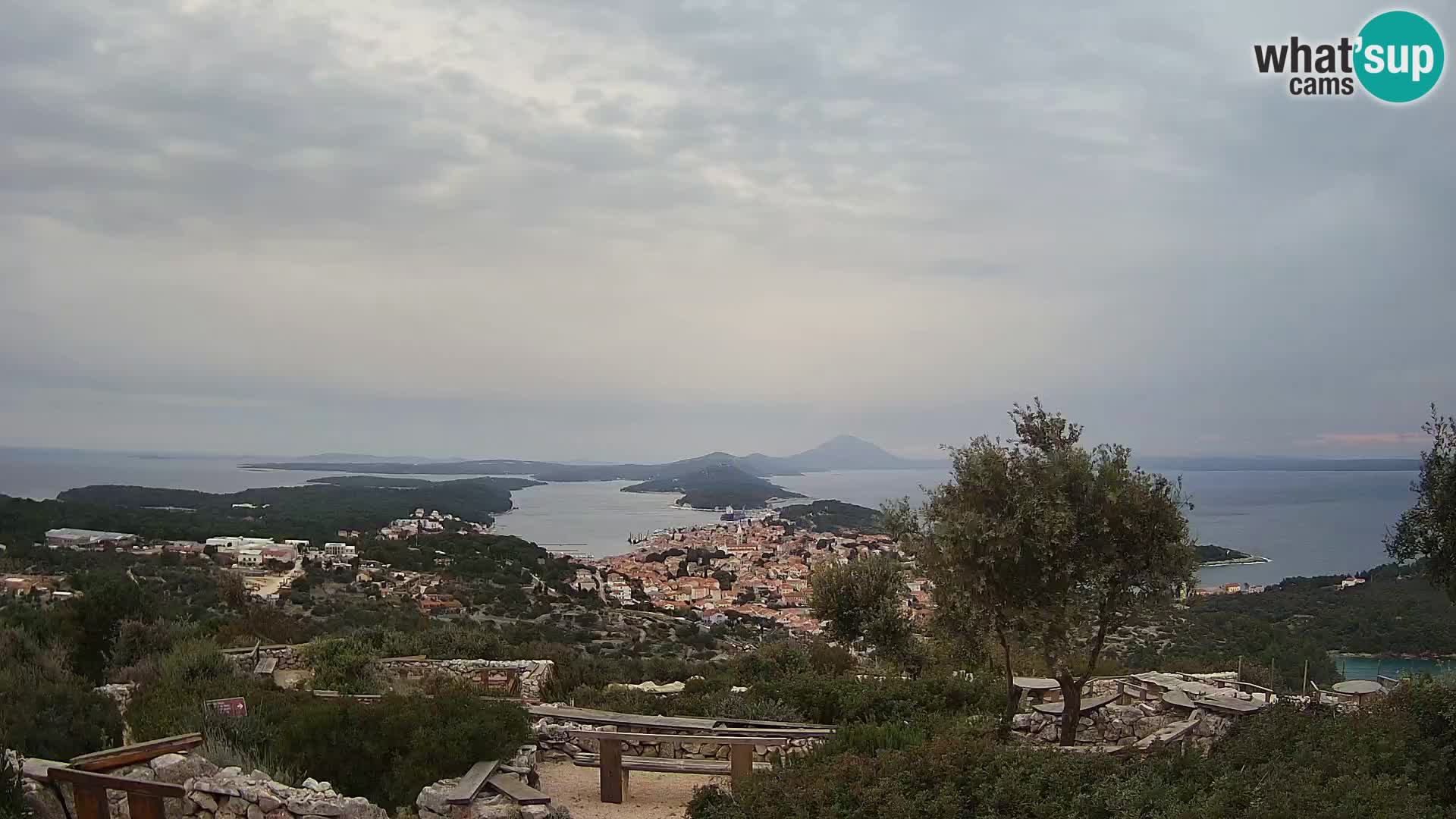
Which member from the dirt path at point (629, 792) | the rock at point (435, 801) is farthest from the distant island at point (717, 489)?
the rock at point (435, 801)

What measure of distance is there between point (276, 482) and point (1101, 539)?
141125 mm

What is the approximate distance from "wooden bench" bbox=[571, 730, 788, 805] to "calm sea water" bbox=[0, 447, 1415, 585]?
3.22 m

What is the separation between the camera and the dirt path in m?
7.56

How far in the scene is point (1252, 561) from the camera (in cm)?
4034

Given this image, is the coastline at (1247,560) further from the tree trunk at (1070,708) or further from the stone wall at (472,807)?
the stone wall at (472,807)

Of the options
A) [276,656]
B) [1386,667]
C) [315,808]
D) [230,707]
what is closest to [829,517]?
[1386,667]

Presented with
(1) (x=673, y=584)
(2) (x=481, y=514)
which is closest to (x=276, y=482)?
(2) (x=481, y=514)

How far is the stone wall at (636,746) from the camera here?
862 centimetres

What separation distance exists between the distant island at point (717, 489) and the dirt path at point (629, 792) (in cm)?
8705

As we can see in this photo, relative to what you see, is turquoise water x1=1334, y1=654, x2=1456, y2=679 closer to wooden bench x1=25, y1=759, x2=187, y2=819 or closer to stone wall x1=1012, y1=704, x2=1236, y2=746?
stone wall x1=1012, y1=704, x2=1236, y2=746

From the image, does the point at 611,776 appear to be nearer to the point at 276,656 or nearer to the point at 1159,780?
the point at 1159,780

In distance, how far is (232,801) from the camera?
6.02 meters

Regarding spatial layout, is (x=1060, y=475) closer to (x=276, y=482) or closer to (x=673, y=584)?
(x=673, y=584)

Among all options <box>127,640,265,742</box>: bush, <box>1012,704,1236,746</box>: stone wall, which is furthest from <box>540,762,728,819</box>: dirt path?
<box>1012,704,1236,746</box>: stone wall
